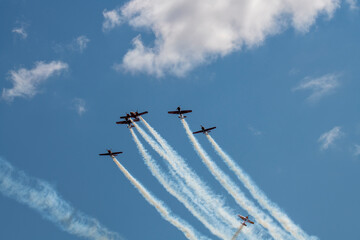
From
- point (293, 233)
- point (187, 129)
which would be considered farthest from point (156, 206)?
point (293, 233)

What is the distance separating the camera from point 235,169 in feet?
286

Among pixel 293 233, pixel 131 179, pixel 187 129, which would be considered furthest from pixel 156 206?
pixel 293 233

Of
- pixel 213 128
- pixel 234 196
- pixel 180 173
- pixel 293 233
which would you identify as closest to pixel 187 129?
pixel 213 128

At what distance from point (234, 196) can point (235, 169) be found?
5.82 m

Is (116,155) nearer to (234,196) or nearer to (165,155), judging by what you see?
(165,155)

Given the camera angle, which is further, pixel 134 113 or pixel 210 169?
pixel 134 113

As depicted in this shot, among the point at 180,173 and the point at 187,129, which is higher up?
the point at 187,129

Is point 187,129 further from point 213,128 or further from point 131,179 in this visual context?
point 131,179

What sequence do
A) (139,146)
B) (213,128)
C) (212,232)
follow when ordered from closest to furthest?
(212,232), (139,146), (213,128)

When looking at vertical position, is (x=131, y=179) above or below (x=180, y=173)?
below

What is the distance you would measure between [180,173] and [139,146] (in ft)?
37.5

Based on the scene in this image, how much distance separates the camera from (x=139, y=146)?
88875 mm

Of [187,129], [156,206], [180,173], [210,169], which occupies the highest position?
[187,129]

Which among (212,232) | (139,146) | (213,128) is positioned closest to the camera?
(212,232)
